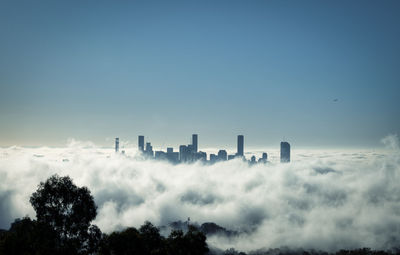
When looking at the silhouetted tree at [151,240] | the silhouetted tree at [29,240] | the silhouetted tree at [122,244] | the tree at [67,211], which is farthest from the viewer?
the silhouetted tree at [151,240]

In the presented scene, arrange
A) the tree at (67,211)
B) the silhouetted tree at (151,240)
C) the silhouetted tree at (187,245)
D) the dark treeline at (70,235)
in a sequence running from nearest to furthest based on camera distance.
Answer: the dark treeline at (70,235) < the tree at (67,211) < the silhouetted tree at (187,245) < the silhouetted tree at (151,240)

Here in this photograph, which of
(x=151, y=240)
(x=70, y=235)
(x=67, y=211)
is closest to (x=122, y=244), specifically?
(x=151, y=240)

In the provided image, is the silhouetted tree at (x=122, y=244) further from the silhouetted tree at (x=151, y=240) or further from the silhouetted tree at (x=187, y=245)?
the silhouetted tree at (x=187, y=245)

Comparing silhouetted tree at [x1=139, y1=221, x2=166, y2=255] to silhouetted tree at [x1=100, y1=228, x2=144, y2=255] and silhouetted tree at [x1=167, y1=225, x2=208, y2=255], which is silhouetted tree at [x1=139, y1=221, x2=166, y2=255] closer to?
silhouetted tree at [x1=100, y1=228, x2=144, y2=255]

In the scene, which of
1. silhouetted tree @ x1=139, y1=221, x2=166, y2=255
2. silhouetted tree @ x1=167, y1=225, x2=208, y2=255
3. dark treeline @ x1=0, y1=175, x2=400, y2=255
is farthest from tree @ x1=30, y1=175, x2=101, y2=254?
silhouetted tree @ x1=167, y1=225, x2=208, y2=255

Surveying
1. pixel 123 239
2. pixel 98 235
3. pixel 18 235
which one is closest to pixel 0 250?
pixel 18 235

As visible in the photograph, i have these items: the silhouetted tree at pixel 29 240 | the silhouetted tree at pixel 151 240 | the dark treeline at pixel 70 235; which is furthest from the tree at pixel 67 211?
the silhouetted tree at pixel 151 240

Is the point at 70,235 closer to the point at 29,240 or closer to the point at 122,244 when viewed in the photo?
the point at 29,240
